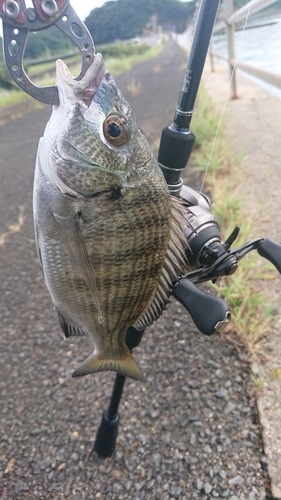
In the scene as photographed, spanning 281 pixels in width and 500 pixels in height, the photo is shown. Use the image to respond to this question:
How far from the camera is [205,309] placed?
0.80 metres

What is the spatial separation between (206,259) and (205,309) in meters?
0.23

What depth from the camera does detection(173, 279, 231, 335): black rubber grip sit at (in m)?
0.78

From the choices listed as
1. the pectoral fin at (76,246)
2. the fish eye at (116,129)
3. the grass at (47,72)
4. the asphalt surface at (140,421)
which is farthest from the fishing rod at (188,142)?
the grass at (47,72)

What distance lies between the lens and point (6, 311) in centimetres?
253

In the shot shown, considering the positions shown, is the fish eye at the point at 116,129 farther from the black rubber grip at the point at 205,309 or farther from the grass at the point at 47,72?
the grass at the point at 47,72

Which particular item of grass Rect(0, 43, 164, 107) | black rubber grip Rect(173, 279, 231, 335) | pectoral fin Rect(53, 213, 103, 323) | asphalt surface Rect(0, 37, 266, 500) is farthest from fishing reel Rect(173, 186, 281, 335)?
grass Rect(0, 43, 164, 107)

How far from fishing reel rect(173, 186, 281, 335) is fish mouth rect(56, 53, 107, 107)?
14.9 inches

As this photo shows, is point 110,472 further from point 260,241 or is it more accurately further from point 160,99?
point 160,99

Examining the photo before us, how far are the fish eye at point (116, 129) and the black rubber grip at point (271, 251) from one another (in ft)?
1.61

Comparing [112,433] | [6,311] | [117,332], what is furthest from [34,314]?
[117,332]

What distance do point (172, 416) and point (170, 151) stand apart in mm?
1234

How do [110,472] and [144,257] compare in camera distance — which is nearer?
[144,257]

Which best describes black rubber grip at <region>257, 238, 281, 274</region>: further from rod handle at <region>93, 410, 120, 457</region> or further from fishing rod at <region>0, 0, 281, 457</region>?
rod handle at <region>93, 410, 120, 457</region>

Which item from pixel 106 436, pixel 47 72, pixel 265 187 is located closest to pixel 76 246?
pixel 106 436
